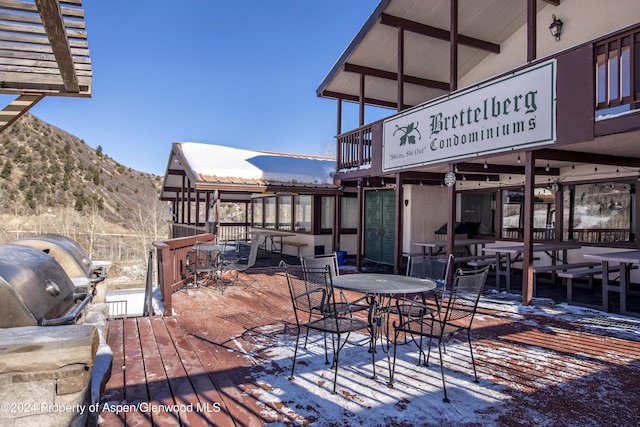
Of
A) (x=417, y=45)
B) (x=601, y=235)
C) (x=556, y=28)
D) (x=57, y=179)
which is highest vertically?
(x=417, y=45)

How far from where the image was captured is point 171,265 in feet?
18.7

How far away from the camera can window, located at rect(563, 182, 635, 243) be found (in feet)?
23.3

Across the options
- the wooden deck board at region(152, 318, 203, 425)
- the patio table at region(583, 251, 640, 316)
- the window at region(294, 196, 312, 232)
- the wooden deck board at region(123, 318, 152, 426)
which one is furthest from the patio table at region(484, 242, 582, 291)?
the window at region(294, 196, 312, 232)

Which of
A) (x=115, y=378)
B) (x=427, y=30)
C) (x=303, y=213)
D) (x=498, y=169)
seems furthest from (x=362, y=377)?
(x=303, y=213)

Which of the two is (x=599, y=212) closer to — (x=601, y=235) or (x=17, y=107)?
(x=601, y=235)

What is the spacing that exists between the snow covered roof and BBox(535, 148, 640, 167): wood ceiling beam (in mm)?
6058

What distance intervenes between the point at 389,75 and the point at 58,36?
26.4 feet

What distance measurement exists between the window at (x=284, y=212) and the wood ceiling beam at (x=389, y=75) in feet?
16.7

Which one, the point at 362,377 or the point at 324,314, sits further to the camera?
the point at 324,314

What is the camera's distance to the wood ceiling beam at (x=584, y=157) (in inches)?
221

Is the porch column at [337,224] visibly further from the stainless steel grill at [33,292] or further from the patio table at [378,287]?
the stainless steel grill at [33,292]

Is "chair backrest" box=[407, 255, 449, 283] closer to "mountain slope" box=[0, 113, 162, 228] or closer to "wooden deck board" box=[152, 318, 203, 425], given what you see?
"wooden deck board" box=[152, 318, 203, 425]

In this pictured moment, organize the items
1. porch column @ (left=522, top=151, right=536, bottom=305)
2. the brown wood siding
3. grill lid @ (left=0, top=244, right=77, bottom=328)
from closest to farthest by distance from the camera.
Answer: grill lid @ (left=0, top=244, right=77, bottom=328) < the brown wood siding < porch column @ (left=522, top=151, right=536, bottom=305)

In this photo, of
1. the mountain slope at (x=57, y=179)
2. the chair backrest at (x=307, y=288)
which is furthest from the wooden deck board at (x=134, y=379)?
the mountain slope at (x=57, y=179)
